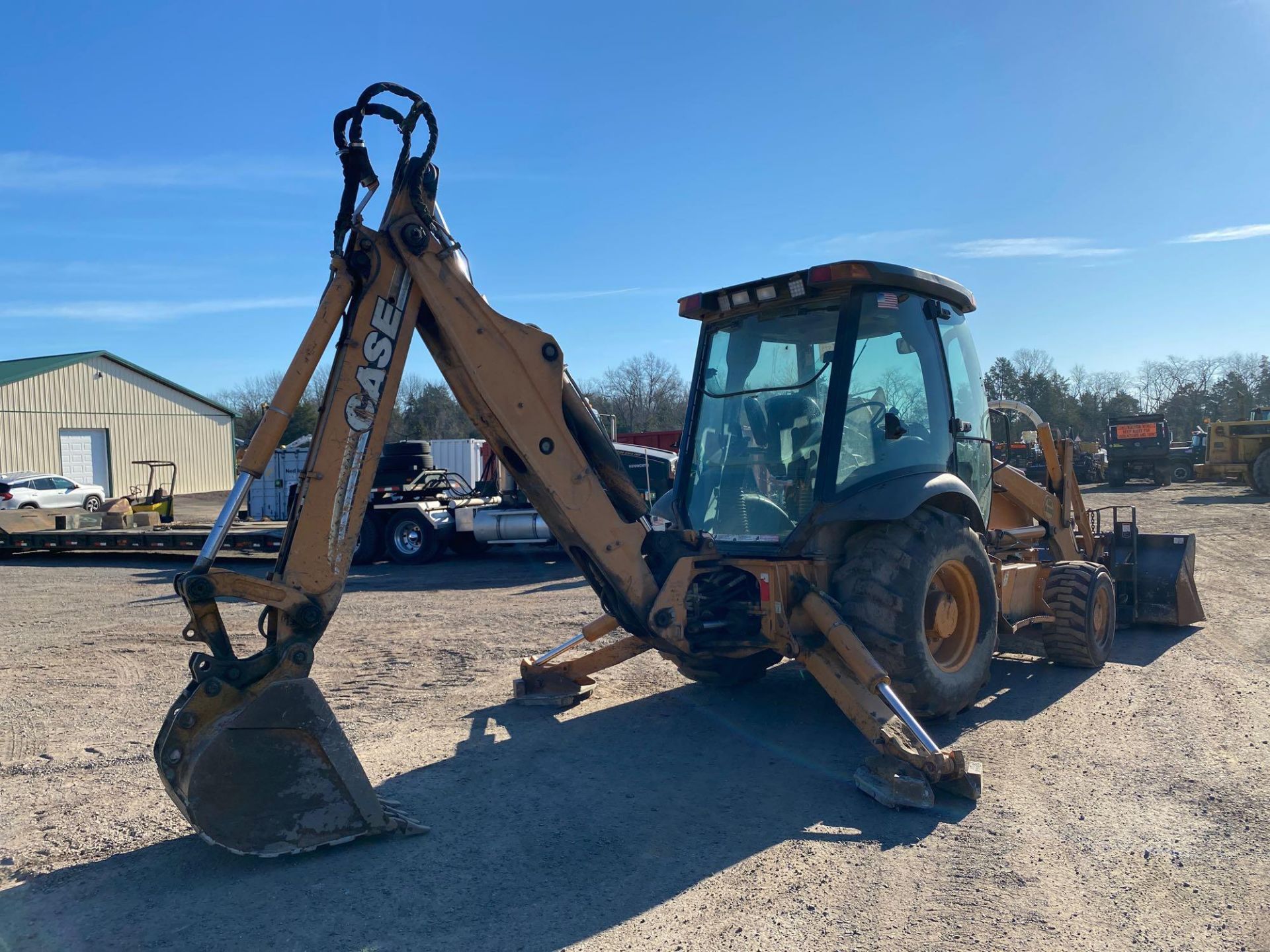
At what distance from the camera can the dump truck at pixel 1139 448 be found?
32844 mm

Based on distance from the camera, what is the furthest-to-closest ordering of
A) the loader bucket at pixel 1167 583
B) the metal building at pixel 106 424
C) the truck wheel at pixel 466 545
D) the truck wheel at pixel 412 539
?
1. the metal building at pixel 106 424
2. the truck wheel at pixel 466 545
3. the truck wheel at pixel 412 539
4. the loader bucket at pixel 1167 583

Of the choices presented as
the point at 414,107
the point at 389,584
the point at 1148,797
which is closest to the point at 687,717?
the point at 1148,797

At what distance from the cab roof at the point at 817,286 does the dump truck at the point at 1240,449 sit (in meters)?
26.6

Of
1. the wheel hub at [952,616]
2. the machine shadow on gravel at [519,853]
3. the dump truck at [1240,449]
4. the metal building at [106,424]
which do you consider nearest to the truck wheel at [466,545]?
the machine shadow on gravel at [519,853]

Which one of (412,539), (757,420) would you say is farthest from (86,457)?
(757,420)

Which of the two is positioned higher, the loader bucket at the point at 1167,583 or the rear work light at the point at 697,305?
the rear work light at the point at 697,305

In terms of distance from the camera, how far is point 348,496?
430 cm

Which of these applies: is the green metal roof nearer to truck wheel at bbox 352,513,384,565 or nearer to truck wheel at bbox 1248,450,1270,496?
truck wheel at bbox 352,513,384,565

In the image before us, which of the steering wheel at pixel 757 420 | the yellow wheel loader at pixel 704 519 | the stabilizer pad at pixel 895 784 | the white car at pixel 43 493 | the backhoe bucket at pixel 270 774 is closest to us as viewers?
the backhoe bucket at pixel 270 774

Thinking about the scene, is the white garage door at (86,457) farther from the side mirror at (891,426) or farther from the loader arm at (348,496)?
the side mirror at (891,426)

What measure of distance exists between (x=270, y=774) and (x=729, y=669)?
354 centimetres

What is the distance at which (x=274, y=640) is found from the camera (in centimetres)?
414

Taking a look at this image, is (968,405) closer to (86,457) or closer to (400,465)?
(400,465)

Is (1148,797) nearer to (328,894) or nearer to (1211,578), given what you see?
(328,894)
